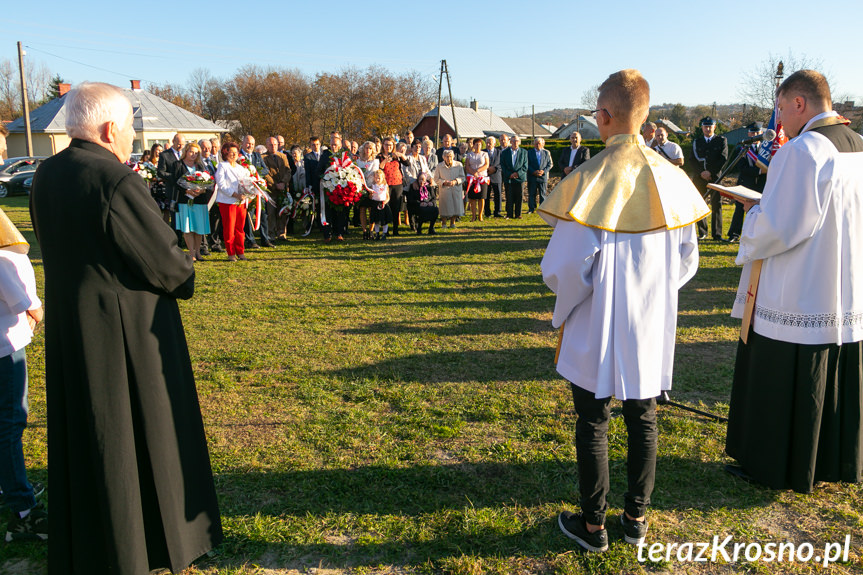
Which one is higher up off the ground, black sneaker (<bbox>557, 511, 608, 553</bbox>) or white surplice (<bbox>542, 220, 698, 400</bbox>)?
white surplice (<bbox>542, 220, 698, 400</bbox>)

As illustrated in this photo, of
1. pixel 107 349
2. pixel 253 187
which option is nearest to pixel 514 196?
pixel 253 187

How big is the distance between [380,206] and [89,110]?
1036cm

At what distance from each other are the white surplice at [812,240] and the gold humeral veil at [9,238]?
395 cm

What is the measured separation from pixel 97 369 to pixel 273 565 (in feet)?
4.24

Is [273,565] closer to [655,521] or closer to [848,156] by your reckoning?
[655,521]

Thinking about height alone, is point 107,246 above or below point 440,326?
above

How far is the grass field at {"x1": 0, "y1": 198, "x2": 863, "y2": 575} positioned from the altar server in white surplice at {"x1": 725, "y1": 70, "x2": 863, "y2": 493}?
0.84ft

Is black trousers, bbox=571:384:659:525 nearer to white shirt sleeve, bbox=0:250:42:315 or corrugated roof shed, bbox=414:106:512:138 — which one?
white shirt sleeve, bbox=0:250:42:315

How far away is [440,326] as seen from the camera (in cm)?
700

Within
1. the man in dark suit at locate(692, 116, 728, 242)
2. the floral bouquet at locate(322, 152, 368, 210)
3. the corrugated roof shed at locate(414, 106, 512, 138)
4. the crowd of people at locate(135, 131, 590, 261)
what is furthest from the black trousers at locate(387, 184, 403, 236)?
the corrugated roof shed at locate(414, 106, 512, 138)

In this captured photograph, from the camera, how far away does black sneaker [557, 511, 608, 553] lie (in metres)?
3.02

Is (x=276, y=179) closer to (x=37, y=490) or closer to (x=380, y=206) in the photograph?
(x=380, y=206)

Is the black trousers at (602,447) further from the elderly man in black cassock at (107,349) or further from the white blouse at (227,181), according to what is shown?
the white blouse at (227,181)

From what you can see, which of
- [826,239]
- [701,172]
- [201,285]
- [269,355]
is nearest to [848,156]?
[826,239]
